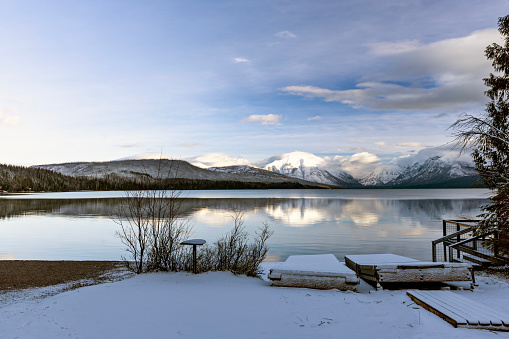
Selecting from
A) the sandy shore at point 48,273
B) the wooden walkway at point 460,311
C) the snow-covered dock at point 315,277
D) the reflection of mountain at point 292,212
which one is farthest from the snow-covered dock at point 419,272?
the reflection of mountain at point 292,212

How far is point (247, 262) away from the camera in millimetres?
11453

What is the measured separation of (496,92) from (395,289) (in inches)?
505

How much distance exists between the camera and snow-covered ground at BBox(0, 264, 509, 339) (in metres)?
6.27

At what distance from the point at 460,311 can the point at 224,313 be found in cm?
457

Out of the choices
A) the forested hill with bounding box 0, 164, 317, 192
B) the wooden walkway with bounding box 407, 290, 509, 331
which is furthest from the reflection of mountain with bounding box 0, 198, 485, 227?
the forested hill with bounding box 0, 164, 317, 192

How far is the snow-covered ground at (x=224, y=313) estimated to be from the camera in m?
6.27

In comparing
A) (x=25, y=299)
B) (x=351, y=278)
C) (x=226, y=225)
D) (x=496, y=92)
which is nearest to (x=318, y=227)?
(x=226, y=225)

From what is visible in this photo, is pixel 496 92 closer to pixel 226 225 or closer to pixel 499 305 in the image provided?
pixel 499 305

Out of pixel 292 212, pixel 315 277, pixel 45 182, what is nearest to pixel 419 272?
pixel 315 277

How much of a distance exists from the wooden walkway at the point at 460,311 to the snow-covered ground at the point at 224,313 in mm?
167

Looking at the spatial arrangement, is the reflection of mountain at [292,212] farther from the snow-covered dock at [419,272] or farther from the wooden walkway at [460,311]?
the wooden walkway at [460,311]

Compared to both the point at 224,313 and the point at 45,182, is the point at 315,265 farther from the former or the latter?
the point at 45,182

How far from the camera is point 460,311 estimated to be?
6887 millimetres

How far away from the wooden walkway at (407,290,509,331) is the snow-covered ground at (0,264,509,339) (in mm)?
167
